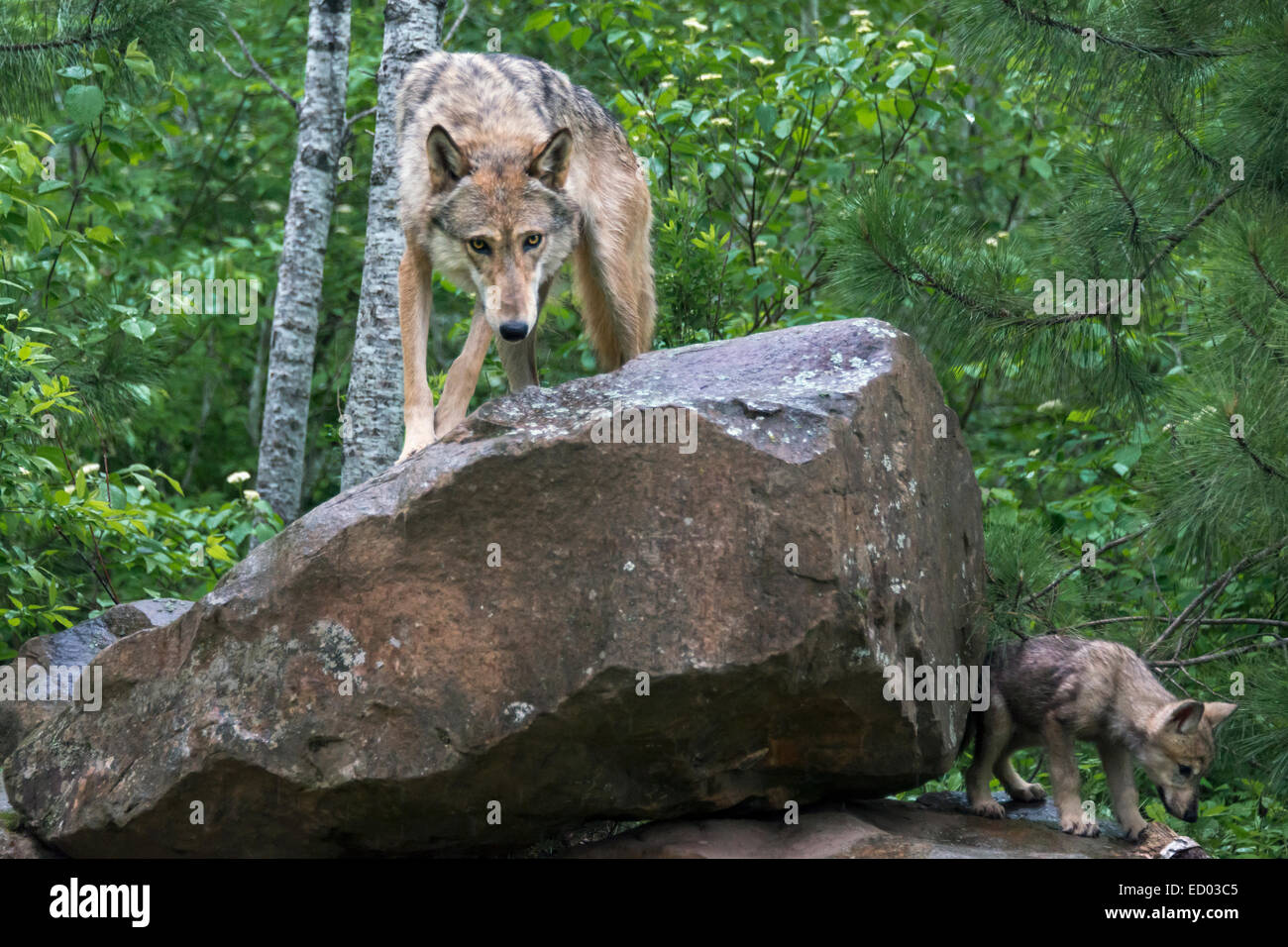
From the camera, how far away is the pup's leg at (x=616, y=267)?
21.9 ft

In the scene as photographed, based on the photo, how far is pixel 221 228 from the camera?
54.2 ft

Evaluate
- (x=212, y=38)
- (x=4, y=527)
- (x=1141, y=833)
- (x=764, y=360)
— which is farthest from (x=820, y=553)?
(x=212, y=38)

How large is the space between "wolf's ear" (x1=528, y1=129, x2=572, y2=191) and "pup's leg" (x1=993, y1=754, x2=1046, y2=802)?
363cm

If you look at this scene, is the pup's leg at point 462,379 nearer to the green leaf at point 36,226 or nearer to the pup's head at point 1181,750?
the green leaf at point 36,226

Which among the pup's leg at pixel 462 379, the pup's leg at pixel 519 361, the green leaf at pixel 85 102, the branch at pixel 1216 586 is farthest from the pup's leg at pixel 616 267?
the green leaf at pixel 85 102

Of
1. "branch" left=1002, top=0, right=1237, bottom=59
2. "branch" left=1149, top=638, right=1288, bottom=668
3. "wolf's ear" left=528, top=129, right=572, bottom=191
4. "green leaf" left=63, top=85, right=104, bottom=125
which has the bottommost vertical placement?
"branch" left=1149, top=638, right=1288, bottom=668

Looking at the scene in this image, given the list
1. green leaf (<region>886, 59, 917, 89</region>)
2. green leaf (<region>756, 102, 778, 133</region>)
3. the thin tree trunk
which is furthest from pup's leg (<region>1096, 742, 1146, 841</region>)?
the thin tree trunk

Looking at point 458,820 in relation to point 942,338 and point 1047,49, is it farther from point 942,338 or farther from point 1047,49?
point 1047,49

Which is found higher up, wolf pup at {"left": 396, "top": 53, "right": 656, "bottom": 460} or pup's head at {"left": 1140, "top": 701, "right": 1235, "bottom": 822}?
wolf pup at {"left": 396, "top": 53, "right": 656, "bottom": 460}

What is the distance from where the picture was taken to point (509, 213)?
5.98 m

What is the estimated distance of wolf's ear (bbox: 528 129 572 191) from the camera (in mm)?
6098

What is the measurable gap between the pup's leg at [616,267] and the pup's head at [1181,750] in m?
3.21

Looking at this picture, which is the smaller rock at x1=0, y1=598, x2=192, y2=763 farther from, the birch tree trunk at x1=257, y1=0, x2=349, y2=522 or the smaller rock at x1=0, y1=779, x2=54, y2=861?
the birch tree trunk at x1=257, y1=0, x2=349, y2=522
